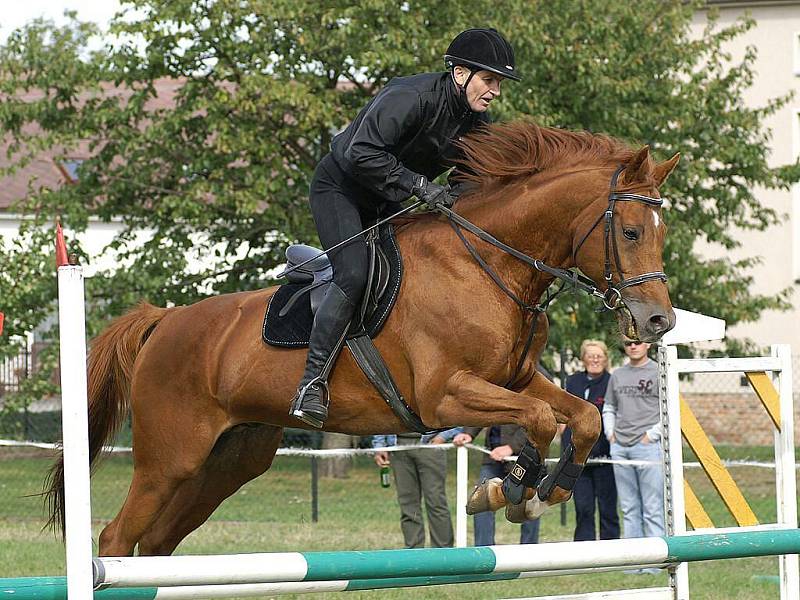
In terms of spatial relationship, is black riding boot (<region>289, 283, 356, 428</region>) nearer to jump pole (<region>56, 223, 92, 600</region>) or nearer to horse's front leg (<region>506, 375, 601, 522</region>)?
horse's front leg (<region>506, 375, 601, 522</region>)

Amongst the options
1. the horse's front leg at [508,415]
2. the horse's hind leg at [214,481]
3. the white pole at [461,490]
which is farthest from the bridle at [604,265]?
the white pole at [461,490]

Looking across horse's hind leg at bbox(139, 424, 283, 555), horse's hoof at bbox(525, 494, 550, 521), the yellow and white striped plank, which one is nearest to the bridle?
horse's hoof at bbox(525, 494, 550, 521)

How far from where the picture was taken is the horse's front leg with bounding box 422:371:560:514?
457 centimetres

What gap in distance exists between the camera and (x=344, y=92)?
1669 centimetres

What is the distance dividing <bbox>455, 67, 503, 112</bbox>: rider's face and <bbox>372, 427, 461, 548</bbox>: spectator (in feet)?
13.9

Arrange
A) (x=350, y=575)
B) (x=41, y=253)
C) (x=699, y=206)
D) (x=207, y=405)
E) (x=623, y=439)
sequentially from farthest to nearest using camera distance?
(x=699, y=206), (x=41, y=253), (x=623, y=439), (x=207, y=405), (x=350, y=575)

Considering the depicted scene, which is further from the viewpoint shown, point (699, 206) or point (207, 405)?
point (699, 206)

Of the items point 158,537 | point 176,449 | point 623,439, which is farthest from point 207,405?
point 623,439

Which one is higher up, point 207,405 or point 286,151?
point 286,151

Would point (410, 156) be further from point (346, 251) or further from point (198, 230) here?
point (198, 230)

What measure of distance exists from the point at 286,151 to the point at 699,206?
6240mm

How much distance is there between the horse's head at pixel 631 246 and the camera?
4535mm

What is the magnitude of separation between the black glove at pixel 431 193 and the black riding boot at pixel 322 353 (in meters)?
0.50

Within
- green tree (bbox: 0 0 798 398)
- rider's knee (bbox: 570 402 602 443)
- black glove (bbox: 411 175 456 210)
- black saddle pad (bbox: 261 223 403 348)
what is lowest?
rider's knee (bbox: 570 402 602 443)
